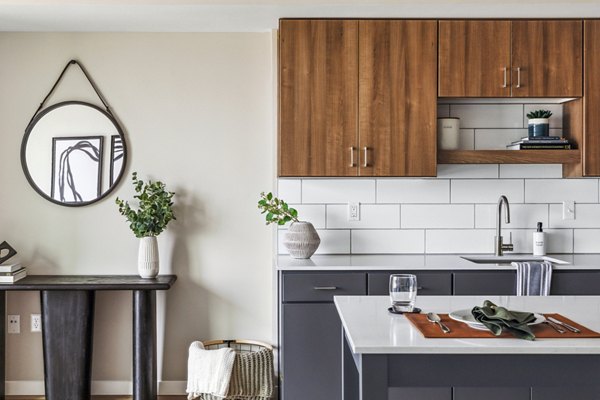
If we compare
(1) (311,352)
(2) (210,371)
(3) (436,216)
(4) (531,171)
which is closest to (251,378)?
(2) (210,371)

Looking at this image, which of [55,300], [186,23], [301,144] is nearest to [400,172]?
[301,144]

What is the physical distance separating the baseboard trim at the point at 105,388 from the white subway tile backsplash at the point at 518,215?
78.9 inches

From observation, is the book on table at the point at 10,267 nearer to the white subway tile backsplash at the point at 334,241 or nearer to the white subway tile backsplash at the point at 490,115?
the white subway tile backsplash at the point at 334,241

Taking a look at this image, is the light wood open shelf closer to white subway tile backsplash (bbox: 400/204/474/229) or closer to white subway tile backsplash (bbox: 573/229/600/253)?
white subway tile backsplash (bbox: 400/204/474/229)

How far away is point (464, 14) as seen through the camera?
3.17 metres

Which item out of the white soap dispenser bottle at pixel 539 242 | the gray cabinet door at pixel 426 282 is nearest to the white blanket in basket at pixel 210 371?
the gray cabinet door at pixel 426 282

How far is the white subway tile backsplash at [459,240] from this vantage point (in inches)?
140

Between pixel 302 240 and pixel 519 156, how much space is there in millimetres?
Answer: 1252

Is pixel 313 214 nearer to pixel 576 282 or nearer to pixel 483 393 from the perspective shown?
pixel 483 393

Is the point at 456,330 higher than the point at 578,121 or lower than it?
lower

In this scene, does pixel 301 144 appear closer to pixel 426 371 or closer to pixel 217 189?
pixel 217 189

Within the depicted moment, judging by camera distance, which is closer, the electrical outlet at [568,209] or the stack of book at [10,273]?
the stack of book at [10,273]

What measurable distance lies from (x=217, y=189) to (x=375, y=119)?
3.35ft

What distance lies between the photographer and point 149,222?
334 centimetres
